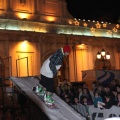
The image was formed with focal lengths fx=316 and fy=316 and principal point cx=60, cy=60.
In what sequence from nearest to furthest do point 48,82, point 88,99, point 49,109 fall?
point 48,82 < point 49,109 < point 88,99

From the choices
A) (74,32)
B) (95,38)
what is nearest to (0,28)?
Answer: (74,32)

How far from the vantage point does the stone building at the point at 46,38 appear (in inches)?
941

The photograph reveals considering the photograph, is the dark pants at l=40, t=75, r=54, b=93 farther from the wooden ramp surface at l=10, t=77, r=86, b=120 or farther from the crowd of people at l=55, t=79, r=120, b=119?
the crowd of people at l=55, t=79, r=120, b=119

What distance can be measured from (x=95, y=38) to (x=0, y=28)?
9059 mm

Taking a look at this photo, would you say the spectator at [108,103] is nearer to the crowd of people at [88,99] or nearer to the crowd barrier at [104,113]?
the crowd of people at [88,99]

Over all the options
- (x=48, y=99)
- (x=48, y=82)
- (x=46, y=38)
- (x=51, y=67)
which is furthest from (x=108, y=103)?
(x=46, y=38)

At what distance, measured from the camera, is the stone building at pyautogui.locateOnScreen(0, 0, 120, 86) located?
2389 cm

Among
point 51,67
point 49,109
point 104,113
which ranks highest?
point 51,67

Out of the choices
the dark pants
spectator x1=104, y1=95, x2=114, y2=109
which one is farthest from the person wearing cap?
spectator x1=104, y1=95, x2=114, y2=109

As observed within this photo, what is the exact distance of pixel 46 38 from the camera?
25734 mm

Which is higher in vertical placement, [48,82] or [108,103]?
[48,82]

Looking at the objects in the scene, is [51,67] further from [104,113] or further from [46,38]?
[46,38]

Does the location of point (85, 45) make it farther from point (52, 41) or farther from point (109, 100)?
point (109, 100)

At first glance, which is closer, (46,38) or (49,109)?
(49,109)
